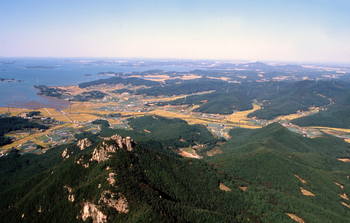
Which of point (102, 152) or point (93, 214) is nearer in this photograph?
point (93, 214)

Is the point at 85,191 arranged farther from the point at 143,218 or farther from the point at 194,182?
the point at 194,182

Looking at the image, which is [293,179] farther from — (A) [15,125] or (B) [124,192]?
(A) [15,125]

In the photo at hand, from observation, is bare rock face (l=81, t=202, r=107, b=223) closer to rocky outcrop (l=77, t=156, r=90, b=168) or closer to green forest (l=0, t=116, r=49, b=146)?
rocky outcrop (l=77, t=156, r=90, b=168)

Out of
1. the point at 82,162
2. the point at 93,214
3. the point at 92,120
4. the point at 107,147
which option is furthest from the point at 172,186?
the point at 92,120

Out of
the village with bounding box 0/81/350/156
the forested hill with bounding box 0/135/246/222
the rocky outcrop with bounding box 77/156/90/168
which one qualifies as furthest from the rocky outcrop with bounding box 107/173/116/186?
the village with bounding box 0/81/350/156

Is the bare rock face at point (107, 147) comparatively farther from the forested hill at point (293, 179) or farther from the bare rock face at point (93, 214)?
the forested hill at point (293, 179)

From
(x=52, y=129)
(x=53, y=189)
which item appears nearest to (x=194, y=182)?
(x=53, y=189)

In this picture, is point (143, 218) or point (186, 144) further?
point (186, 144)

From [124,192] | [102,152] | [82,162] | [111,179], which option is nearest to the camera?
[124,192]
